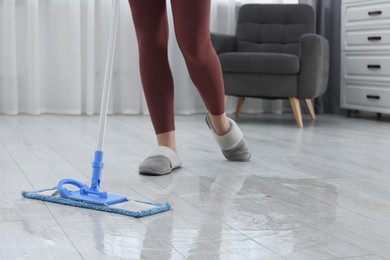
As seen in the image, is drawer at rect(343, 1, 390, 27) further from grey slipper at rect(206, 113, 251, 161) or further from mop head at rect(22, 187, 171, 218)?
→ mop head at rect(22, 187, 171, 218)

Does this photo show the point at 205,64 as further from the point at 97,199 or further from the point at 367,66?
the point at 367,66

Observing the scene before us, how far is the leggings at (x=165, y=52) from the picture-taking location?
1.70 metres

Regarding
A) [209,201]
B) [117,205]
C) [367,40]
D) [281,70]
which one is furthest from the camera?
[367,40]

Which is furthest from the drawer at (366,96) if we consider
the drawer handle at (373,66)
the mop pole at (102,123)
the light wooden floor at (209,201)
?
the mop pole at (102,123)

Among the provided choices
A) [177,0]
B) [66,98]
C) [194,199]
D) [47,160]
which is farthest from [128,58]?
[194,199]

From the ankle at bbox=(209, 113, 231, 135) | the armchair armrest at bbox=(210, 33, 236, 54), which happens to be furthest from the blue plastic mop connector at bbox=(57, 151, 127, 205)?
the armchair armrest at bbox=(210, 33, 236, 54)

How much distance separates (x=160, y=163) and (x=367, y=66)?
2.45 m

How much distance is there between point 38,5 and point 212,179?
2353 mm

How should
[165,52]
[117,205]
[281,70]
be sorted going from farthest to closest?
1. [281,70]
2. [165,52]
3. [117,205]

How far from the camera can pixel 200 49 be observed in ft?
5.74

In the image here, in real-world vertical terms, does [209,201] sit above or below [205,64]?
below

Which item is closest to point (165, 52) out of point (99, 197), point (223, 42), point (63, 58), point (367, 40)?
point (99, 197)

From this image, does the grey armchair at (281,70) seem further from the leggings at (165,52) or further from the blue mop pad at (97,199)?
the blue mop pad at (97,199)

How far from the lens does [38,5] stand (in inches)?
146
